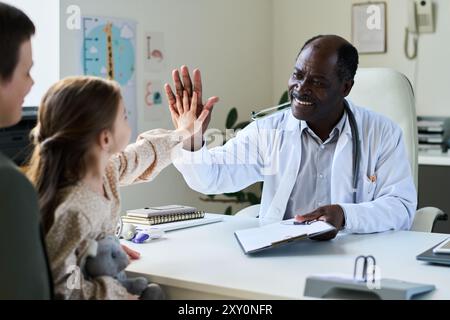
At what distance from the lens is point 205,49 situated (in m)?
3.90

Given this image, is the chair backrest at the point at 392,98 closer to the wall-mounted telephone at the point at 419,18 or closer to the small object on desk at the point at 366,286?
the small object on desk at the point at 366,286

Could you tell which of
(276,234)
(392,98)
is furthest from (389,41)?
(276,234)

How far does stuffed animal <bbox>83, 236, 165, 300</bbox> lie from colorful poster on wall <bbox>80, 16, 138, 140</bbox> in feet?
5.79

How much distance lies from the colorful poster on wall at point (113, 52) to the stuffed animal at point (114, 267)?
1.76m

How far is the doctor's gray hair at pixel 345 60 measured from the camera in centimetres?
237

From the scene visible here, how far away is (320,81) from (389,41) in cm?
192

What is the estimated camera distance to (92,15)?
3.19 m

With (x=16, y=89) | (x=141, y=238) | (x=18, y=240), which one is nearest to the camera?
(x=18, y=240)

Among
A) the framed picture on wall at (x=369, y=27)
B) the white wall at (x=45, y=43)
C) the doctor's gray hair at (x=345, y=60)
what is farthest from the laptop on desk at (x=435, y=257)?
the framed picture on wall at (x=369, y=27)

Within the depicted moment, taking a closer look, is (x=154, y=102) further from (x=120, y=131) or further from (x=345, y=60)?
(x=120, y=131)

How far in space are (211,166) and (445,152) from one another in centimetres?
190

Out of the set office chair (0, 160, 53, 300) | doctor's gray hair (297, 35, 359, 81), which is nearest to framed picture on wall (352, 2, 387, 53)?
doctor's gray hair (297, 35, 359, 81)

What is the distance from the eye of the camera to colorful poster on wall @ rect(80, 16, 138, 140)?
3.18m

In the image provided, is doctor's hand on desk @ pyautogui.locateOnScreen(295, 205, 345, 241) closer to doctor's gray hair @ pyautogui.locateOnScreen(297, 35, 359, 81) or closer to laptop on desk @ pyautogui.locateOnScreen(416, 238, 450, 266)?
laptop on desk @ pyautogui.locateOnScreen(416, 238, 450, 266)
